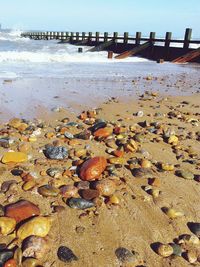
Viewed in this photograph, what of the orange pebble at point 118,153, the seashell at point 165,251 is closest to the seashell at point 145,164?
the orange pebble at point 118,153

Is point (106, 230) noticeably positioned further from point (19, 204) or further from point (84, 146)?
point (84, 146)

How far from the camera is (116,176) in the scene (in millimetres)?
3092

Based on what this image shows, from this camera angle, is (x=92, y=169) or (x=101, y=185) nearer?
(x=101, y=185)

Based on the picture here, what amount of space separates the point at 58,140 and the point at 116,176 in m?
1.18

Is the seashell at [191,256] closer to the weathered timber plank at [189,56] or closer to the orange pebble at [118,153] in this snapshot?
the orange pebble at [118,153]

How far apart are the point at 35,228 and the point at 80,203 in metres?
0.50

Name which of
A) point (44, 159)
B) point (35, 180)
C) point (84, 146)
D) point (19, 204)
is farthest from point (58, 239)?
point (84, 146)

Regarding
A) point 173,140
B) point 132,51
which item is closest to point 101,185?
point 173,140

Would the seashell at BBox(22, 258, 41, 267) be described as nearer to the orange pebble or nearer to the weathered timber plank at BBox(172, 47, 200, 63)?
the orange pebble

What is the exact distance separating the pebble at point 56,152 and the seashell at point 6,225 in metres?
1.27

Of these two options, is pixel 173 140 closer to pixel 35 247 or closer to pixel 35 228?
pixel 35 228

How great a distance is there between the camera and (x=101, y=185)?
2771 mm

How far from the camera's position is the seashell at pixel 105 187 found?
2.75 m

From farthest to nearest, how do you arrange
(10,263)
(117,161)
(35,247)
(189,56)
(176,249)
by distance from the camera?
1. (189,56)
2. (117,161)
3. (176,249)
4. (35,247)
5. (10,263)
